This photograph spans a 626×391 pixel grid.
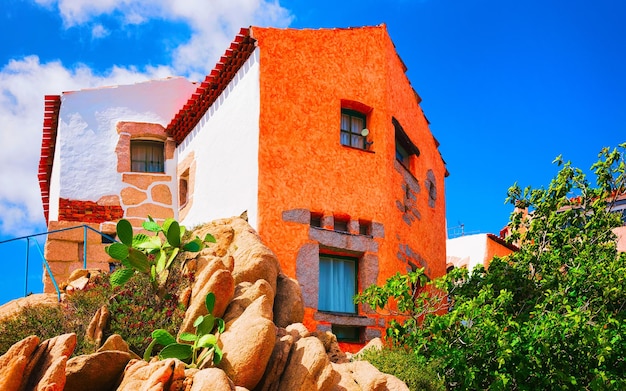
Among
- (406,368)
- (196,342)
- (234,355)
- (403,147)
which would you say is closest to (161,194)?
(403,147)

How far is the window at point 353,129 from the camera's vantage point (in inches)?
713

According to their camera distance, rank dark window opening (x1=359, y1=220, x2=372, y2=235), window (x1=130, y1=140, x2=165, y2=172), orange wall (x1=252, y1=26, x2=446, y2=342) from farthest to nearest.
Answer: window (x1=130, y1=140, x2=165, y2=172)
dark window opening (x1=359, y1=220, x2=372, y2=235)
orange wall (x1=252, y1=26, x2=446, y2=342)

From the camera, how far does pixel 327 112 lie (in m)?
17.7

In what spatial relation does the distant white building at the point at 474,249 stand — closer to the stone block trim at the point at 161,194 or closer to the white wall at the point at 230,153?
the stone block trim at the point at 161,194

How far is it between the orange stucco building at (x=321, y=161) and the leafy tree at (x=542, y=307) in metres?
1.13

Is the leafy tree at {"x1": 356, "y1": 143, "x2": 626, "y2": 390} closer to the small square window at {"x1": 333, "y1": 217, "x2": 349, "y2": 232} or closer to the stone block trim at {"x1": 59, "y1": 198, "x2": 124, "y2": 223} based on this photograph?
the small square window at {"x1": 333, "y1": 217, "x2": 349, "y2": 232}

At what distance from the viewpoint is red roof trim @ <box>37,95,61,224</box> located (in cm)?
2203

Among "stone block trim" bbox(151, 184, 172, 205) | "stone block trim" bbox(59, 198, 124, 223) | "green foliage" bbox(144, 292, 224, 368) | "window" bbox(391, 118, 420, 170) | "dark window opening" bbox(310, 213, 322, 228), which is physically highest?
"window" bbox(391, 118, 420, 170)

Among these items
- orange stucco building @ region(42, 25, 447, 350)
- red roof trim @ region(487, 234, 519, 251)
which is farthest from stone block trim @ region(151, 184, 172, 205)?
red roof trim @ region(487, 234, 519, 251)

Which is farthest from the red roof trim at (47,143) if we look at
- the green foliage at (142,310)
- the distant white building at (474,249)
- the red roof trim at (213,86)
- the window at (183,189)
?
the distant white building at (474,249)

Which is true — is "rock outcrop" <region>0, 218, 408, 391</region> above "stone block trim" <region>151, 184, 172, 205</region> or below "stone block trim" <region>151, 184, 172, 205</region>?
below

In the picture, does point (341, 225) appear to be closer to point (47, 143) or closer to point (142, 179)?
point (142, 179)

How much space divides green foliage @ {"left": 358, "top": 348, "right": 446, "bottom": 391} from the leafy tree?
15.2 inches

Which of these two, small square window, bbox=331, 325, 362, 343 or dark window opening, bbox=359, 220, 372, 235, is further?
dark window opening, bbox=359, 220, 372, 235
